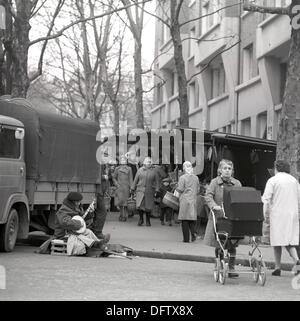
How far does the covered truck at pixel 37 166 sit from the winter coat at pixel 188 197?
208 cm

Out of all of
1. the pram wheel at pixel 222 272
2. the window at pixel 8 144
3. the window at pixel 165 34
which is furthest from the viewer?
the window at pixel 165 34

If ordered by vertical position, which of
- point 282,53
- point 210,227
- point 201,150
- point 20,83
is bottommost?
point 210,227

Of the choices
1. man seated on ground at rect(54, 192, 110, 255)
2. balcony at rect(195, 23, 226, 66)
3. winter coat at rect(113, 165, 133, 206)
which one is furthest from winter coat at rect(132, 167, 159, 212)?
balcony at rect(195, 23, 226, 66)

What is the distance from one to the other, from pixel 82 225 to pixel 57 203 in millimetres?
1702

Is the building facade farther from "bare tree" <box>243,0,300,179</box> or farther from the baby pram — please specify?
the baby pram

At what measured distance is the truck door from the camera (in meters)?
14.1

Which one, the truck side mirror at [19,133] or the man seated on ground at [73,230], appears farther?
the truck side mirror at [19,133]

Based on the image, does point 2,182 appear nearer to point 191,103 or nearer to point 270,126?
point 270,126

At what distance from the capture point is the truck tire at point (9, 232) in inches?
568

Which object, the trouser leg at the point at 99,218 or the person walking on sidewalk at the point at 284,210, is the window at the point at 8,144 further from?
the person walking on sidewalk at the point at 284,210

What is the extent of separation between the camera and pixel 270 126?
2778 cm

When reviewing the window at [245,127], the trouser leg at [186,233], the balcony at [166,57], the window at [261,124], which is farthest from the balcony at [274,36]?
the balcony at [166,57]

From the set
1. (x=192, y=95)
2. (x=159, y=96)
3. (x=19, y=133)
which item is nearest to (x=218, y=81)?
(x=192, y=95)

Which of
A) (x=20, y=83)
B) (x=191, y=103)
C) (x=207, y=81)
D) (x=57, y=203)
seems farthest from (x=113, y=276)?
(x=191, y=103)
